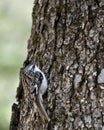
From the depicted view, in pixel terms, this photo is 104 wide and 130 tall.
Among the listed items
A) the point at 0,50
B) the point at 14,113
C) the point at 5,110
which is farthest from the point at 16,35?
the point at 14,113

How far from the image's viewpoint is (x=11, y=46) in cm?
757

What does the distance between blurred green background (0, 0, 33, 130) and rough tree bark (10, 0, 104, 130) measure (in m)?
2.68

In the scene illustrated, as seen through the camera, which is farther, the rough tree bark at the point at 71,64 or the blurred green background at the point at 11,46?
the blurred green background at the point at 11,46

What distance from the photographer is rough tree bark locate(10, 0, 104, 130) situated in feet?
10.9

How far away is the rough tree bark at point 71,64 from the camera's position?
131 inches

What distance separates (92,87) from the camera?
10.9 ft

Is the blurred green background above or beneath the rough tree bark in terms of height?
above

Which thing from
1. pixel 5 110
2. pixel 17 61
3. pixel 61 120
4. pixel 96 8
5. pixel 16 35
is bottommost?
pixel 61 120

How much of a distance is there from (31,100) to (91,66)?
35 cm

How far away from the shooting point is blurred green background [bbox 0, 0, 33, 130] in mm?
6871

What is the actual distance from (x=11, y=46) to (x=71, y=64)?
4214mm

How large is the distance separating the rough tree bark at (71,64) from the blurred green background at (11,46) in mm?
2685

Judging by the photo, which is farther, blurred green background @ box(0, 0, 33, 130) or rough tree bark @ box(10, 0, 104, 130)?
blurred green background @ box(0, 0, 33, 130)

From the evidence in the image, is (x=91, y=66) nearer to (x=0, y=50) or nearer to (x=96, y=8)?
(x=96, y=8)
